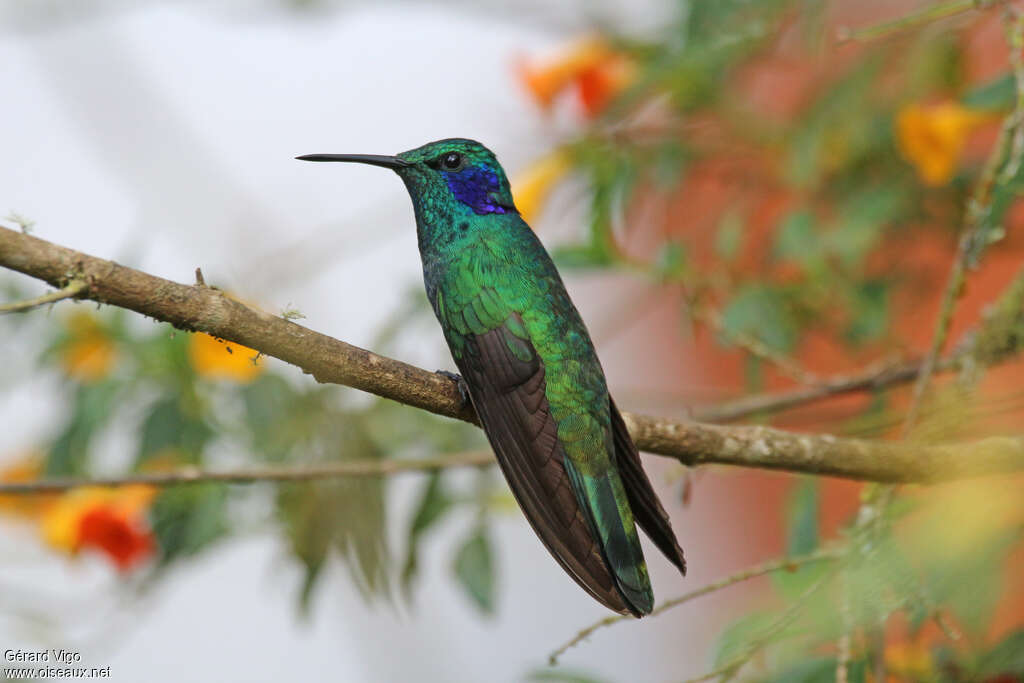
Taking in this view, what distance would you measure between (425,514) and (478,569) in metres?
0.23

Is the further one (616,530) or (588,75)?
(588,75)

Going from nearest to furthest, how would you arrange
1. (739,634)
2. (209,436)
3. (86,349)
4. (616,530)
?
(616,530) → (739,634) → (209,436) → (86,349)

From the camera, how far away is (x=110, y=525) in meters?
2.71

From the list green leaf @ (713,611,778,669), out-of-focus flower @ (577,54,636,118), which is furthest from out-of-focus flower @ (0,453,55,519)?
green leaf @ (713,611,778,669)

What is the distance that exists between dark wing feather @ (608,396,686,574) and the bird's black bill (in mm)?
727

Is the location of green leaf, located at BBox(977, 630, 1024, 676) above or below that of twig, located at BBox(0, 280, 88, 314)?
below

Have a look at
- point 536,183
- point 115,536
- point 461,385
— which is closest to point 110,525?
point 115,536

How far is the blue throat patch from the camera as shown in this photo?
2.26 m

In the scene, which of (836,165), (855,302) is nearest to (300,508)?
(855,302)

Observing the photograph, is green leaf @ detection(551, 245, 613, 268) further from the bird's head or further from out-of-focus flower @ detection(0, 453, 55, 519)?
out-of-focus flower @ detection(0, 453, 55, 519)

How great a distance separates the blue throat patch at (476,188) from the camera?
89.1 inches

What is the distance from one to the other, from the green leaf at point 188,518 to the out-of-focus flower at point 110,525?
0.16 ft

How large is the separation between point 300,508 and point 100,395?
0.62m

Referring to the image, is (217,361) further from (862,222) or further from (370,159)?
(862,222)
